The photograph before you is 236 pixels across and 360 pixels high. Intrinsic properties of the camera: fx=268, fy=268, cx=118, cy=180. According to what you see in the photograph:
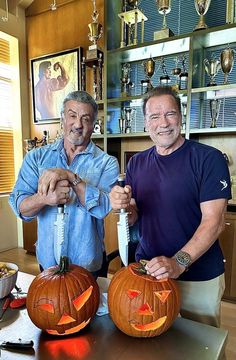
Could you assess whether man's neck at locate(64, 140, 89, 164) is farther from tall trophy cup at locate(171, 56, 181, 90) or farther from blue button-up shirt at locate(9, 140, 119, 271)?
tall trophy cup at locate(171, 56, 181, 90)

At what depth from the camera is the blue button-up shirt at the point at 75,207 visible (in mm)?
1050

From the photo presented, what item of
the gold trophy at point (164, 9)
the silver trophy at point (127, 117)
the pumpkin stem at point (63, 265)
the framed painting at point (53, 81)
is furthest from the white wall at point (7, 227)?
the pumpkin stem at point (63, 265)

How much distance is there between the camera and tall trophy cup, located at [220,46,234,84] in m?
2.30

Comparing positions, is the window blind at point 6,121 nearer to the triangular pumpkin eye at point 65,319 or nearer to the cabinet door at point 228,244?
the cabinet door at point 228,244

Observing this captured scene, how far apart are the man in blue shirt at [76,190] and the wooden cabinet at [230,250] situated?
1.56 meters

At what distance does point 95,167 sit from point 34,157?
260mm

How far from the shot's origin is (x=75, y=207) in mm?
1056

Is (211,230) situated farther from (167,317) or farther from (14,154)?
(14,154)

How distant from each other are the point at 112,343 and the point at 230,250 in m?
1.89

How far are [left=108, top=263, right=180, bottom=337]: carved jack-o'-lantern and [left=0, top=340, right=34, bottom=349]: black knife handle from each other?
23 centimetres

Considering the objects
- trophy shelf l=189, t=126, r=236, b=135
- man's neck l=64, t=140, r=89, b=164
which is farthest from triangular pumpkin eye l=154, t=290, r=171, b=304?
trophy shelf l=189, t=126, r=236, b=135

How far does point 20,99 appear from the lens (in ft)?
12.2

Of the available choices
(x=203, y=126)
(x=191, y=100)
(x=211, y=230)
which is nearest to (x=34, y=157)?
(x=211, y=230)

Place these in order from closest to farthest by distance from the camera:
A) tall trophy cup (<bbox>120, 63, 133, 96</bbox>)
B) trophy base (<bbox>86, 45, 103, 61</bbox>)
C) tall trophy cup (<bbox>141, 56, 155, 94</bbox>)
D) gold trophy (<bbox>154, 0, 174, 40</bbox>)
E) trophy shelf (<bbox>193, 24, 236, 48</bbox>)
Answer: trophy shelf (<bbox>193, 24, 236, 48</bbox>), gold trophy (<bbox>154, 0, 174, 40</bbox>), tall trophy cup (<bbox>141, 56, 155, 94</bbox>), trophy base (<bbox>86, 45, 103, 61</bbox>), tall trophy cup (<bbox>120, 63, 133, 96</bbox>)
